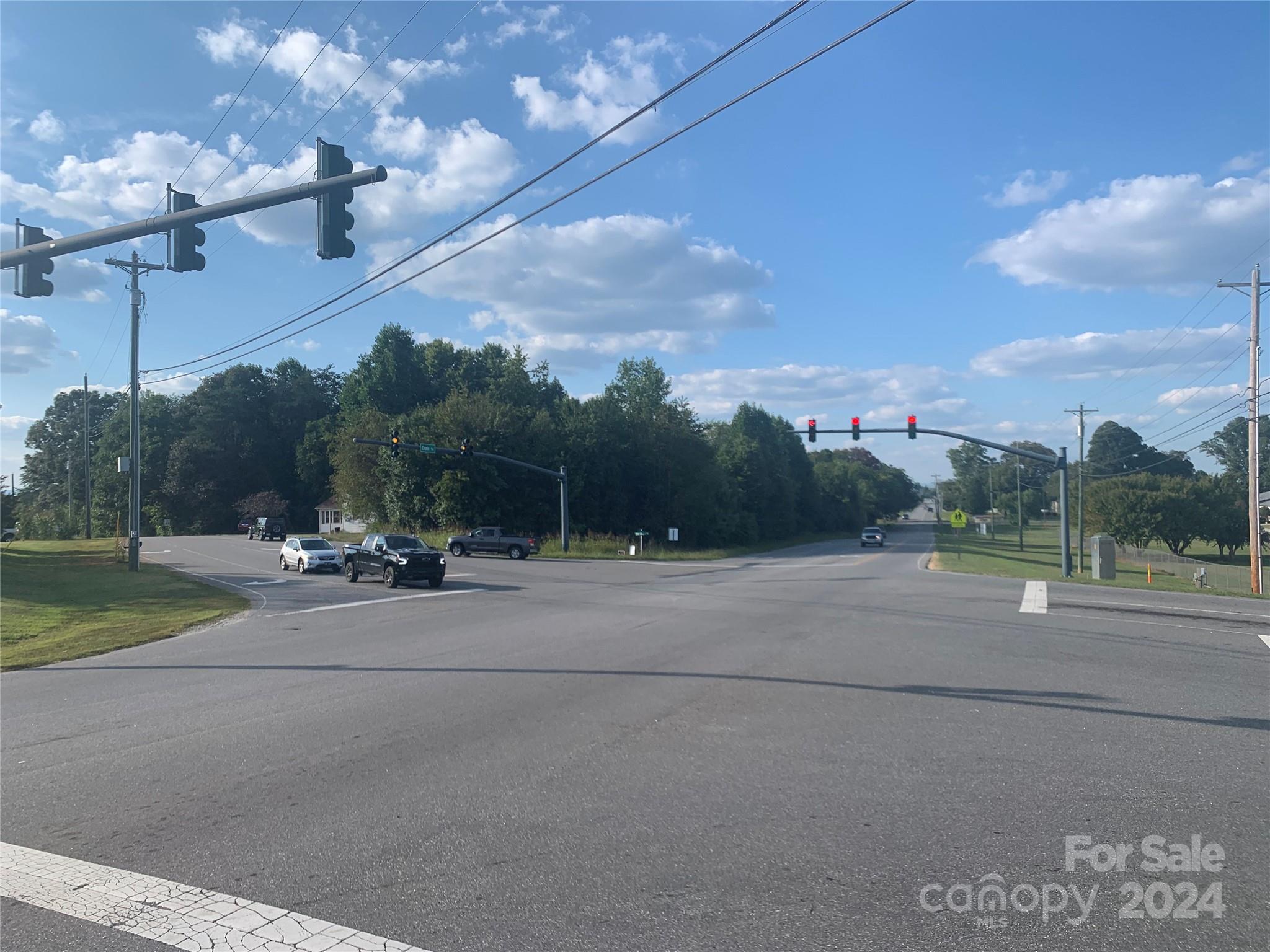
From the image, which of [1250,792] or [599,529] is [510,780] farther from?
[599,529]

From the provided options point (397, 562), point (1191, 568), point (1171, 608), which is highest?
point (397, 562)

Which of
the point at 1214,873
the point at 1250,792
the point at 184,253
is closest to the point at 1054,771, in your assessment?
the point at 1250,792

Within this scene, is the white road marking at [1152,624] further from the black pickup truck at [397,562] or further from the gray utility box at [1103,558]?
the black pickup truck at [397,562]

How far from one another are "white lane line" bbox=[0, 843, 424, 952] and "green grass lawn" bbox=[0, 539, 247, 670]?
10.5 metres

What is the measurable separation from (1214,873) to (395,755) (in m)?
6.00

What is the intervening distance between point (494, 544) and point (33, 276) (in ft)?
118

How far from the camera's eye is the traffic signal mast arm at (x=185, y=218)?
468 inches

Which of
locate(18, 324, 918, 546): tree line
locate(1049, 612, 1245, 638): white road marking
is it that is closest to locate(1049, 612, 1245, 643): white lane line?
locate(1049, 612, 1245, 638): white road marking

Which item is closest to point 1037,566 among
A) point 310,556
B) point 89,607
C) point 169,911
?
point 310,556

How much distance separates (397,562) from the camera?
91.5 feet

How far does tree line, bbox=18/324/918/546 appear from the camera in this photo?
65.9 m

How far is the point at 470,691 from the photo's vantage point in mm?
10430

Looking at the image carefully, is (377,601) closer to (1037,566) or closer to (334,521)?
(1037,566)

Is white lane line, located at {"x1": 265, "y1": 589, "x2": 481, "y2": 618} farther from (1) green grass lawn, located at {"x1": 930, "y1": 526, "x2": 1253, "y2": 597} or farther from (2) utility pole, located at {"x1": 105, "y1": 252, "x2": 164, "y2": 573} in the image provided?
(1) green grass lawn, located at {"x1": 930, "y1": 526, "x2": 1253, "y2": 597}
